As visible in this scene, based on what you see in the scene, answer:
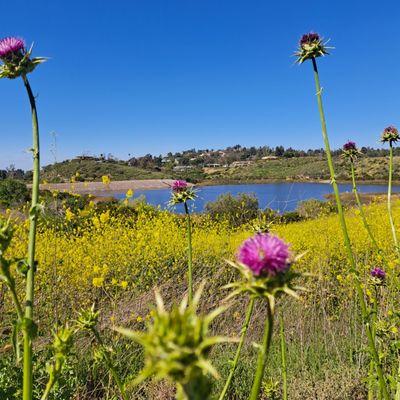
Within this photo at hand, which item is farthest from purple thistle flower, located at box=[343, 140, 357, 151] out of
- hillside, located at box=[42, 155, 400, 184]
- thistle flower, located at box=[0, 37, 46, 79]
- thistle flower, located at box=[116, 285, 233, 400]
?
hillside, located at box=[42, 155, 400, 184]

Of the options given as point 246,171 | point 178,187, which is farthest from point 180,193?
point 246,171

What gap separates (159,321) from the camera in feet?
3.04

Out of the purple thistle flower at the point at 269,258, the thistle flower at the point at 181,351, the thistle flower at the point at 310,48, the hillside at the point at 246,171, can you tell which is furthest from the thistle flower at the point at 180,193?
the hillside at the point at 246,171

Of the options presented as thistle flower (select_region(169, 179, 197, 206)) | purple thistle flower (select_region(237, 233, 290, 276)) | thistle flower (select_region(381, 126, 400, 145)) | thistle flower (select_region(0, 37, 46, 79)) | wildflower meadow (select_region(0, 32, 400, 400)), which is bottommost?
wildflower meadow (select_region(0, 32, 400, 400))

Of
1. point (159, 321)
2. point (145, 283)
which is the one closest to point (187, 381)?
point (159, 321)

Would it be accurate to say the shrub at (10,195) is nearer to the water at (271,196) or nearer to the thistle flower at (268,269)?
the water at (271,196)

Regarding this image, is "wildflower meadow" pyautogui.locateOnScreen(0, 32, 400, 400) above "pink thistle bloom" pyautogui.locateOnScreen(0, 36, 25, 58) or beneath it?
beneath

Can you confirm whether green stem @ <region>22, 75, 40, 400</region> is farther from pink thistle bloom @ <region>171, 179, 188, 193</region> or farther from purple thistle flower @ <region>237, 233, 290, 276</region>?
pink thistle bloom @ <region>171, 179, 188, 193</region>

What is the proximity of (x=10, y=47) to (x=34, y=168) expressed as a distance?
1103 millimetres

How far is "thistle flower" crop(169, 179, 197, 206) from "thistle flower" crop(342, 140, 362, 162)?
1804 millimetres

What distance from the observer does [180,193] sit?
13.8 feet

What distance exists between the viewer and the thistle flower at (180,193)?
4.17 m

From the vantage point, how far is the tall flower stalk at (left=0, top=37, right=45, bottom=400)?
1.69m

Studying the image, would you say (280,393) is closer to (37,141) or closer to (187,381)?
(37,141)
